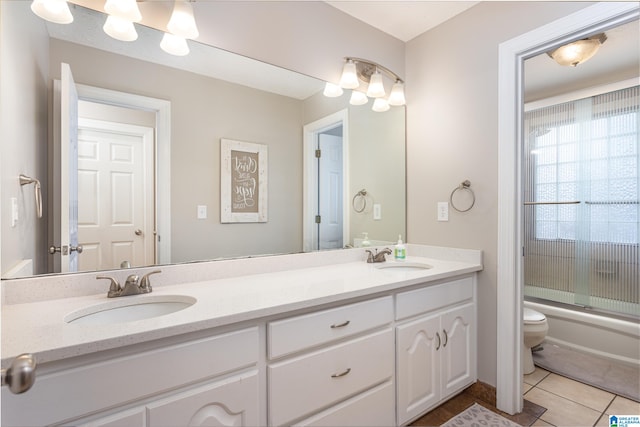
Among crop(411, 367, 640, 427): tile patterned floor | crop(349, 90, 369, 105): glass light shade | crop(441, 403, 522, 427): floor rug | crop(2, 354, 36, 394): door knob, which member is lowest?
crop(411, 367, 640, 427): tile patterned floor

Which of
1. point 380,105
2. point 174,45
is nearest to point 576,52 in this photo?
point 380,105

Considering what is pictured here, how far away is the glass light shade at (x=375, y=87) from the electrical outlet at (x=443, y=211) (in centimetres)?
88

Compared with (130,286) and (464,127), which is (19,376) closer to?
(130,286)

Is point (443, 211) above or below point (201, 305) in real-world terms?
above

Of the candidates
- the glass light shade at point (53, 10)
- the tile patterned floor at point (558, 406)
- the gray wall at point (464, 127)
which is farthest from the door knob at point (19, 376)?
the gray wall at point (464, 127)

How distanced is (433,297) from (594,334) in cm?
179

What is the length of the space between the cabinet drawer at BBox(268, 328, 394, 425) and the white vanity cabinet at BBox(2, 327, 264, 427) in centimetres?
9

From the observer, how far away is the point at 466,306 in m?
1.84

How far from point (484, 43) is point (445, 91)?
337 mm

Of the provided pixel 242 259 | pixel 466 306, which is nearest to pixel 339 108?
pixel 242 259

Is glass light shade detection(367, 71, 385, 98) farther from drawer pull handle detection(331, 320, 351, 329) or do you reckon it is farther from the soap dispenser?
drawer pull handle detection(331, 320, 351, 329)

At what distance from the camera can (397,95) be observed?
2211 millimetres

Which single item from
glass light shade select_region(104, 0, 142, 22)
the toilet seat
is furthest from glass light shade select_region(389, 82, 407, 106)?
the toilet seat

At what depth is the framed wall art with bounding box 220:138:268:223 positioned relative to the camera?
5.14 ft
